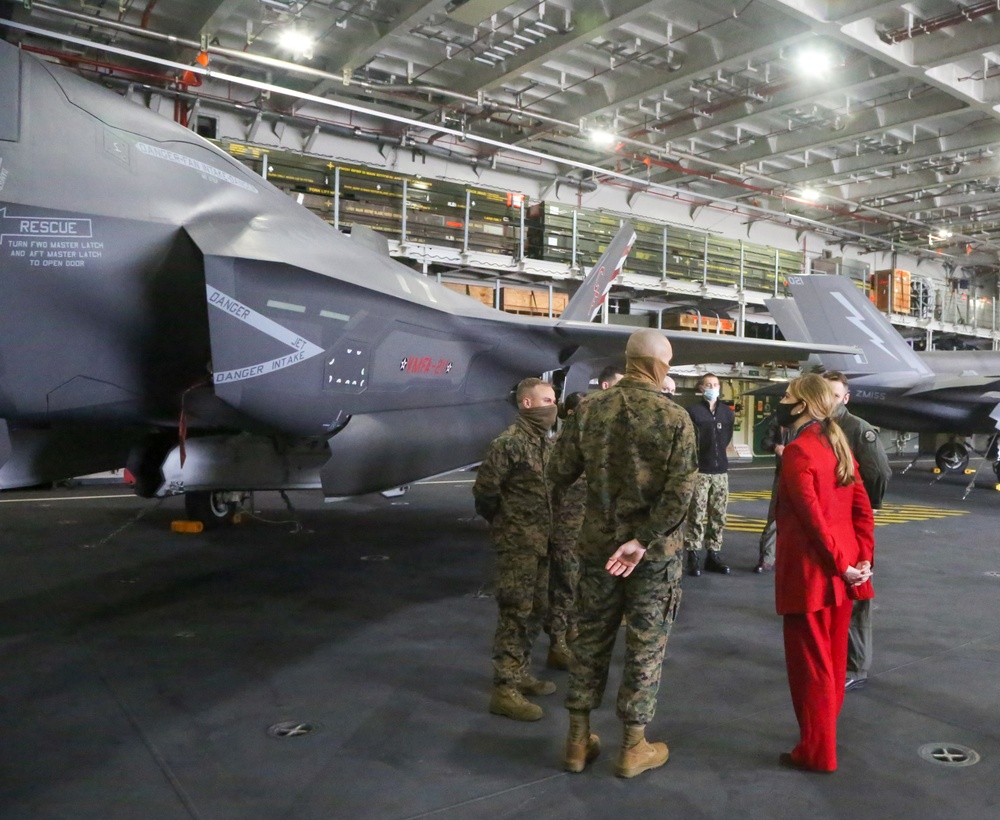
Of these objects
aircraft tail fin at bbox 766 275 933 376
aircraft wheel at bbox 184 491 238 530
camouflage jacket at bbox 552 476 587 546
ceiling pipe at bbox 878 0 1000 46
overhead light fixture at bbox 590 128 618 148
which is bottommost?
aircraft wheel at bbox 184 491 238 530

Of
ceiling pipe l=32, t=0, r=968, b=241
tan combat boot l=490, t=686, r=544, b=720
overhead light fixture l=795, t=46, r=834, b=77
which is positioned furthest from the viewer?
overhead light fixture l=795, t=46, r=834, b=77

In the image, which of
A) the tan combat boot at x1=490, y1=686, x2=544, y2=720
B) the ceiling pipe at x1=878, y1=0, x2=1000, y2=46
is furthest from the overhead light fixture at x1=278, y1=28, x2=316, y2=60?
the tan combat boot at x1=490, y1=686, x2=544, y2=720

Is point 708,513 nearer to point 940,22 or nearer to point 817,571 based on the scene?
point 817,571

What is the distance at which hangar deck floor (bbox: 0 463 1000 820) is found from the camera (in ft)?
9.26

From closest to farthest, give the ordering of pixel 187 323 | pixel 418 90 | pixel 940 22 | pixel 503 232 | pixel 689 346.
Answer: pixel 187 323, pixel 689 346, pixel 940 22, pixel 418 90, pixel 503 232

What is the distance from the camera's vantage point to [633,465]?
9.90 feet

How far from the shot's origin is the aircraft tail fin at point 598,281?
10.5m

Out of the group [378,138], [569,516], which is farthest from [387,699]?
[378,138]

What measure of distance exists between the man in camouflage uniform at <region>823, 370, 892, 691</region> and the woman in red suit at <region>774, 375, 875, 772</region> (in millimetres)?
736

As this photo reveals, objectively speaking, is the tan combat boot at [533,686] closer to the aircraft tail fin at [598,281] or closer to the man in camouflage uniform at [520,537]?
the man in camouflage uniform at [520,537]

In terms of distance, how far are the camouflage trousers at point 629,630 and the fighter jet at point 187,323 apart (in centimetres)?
247

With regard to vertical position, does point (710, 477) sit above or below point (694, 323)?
below

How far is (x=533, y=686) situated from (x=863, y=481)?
7.22 ft

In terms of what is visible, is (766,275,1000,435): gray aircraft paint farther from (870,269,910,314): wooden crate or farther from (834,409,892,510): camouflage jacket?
(834,409,892,510): camouflage jacket
